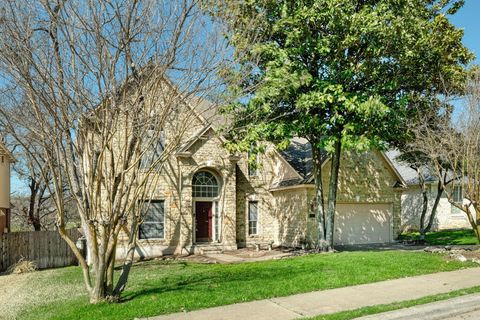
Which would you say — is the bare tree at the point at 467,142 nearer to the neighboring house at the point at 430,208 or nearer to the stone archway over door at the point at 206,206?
the stone archway over door at the point at 206,206

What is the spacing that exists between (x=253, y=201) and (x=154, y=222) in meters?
5.39

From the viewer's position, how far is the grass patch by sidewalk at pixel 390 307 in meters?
6.94

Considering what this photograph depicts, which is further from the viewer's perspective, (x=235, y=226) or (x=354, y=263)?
(x=235, y=226)

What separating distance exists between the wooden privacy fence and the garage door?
40.9 feet

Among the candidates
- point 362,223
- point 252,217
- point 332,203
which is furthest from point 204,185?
point 362,223

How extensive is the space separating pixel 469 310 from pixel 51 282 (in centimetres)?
1083

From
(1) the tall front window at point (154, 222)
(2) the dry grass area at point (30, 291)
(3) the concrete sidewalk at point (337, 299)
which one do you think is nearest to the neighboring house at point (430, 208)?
(1) the tall front window at point (154, 222)

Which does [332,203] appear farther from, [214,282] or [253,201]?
[214,282]

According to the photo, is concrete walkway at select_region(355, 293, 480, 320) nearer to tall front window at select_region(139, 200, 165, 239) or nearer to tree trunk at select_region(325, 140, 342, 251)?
tree trunk at select_region(325, 140, 342, 251)

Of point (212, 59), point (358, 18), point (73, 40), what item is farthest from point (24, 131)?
point (358, 18)

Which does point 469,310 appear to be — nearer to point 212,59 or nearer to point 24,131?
point 212,59

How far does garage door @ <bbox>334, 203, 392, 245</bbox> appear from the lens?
21.7 m

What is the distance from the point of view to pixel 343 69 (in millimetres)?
15555

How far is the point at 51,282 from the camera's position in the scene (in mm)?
12672
